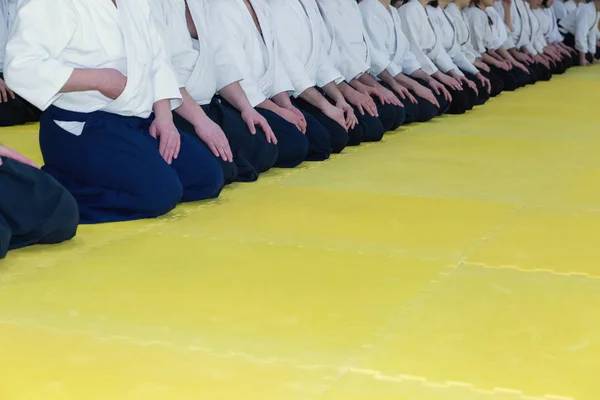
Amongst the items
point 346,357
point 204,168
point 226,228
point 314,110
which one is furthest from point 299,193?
point 346,357

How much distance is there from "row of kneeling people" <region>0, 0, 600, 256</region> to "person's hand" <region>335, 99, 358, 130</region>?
0.01m

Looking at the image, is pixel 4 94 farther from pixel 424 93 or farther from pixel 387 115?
pixel 424 93

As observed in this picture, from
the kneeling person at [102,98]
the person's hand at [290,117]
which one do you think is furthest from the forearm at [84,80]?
the person's hand at [290,117]

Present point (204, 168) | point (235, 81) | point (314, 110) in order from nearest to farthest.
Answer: point (204, 168) → point (235, 81) → point (314, 110)

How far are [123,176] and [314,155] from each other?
193 centimetres

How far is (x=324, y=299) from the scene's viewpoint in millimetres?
2750

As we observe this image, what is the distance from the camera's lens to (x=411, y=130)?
23.3 ft

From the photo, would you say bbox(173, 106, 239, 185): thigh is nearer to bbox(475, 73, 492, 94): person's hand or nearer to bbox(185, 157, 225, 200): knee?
bbox(185, 157, 225, 200): knee

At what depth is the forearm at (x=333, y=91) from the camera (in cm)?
605

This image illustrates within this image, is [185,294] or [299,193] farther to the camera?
[299,193]

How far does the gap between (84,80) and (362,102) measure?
9.92ft

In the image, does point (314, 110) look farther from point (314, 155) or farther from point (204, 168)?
point (204, 168)

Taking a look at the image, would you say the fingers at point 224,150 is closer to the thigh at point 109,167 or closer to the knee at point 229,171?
the knee at point 229,171

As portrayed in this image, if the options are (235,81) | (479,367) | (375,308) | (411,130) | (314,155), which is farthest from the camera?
(411,130)
